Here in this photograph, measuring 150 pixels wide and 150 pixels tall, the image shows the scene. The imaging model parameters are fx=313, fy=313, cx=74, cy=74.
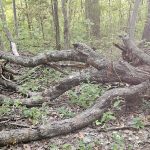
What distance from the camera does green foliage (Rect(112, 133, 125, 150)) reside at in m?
4.86

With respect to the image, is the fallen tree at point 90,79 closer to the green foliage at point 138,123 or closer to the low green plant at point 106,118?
the low green plant at point 106,118

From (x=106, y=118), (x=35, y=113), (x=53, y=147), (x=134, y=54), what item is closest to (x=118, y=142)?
(x=106, y=118)

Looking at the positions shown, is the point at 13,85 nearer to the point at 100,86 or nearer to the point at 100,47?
the point at 100,86

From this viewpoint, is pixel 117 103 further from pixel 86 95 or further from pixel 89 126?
pixel 86 95

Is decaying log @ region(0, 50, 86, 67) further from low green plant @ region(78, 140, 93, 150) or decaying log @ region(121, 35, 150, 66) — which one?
low green plant @ region(78, 140, 93, 150)

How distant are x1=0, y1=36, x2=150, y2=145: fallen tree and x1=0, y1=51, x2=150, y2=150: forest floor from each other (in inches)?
5.6

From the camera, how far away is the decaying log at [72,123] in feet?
16.7

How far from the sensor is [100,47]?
43.1ft

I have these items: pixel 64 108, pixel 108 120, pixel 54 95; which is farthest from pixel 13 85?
pixel 108 120

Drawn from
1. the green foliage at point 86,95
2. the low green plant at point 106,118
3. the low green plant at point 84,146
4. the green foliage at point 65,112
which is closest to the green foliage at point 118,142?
the low green plant at point 84,146

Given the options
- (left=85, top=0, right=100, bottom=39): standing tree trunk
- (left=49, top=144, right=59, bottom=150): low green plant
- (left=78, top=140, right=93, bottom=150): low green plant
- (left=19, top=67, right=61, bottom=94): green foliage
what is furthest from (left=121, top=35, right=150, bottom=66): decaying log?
(left=85, top=0, right=100, bottom=39): standing tree trunk

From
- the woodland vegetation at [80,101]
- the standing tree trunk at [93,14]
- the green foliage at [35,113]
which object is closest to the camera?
Answer: the woodland vegetation at [80,101]

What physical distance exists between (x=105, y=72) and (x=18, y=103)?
200 cm

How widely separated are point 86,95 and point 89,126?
1212 mm
